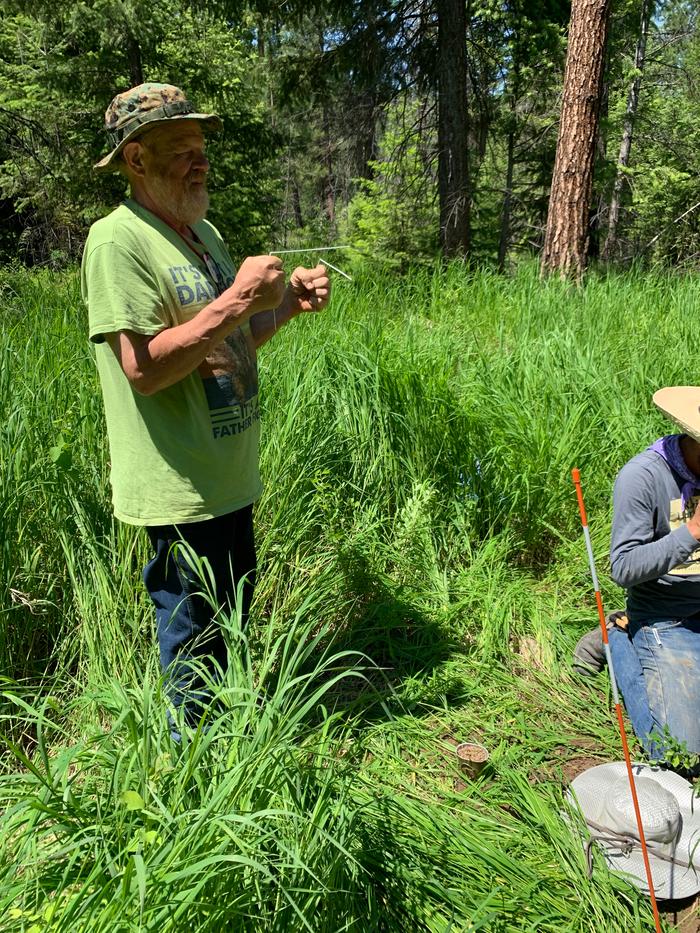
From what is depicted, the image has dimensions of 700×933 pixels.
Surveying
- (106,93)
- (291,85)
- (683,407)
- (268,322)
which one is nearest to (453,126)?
(291,85)

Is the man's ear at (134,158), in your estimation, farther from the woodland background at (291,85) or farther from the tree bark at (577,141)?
the woodland background at (291,85)

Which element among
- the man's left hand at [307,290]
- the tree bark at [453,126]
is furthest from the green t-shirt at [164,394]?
the tree bark at [453,126]

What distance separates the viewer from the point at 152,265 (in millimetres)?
1696

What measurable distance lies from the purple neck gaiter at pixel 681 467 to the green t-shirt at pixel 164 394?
4.88 feet

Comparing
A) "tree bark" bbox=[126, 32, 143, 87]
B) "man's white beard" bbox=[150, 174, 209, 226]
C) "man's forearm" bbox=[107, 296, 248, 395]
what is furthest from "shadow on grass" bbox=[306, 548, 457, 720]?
"tree bark" bbox=[126, 32, 143, 87]

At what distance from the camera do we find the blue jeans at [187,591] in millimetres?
1925

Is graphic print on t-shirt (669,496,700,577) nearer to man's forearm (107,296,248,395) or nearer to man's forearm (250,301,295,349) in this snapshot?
man's forearm (250,301,295,349)

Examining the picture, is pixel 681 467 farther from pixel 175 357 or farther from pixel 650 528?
pixel 175 357

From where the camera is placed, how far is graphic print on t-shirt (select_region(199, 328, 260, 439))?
1.86 metres

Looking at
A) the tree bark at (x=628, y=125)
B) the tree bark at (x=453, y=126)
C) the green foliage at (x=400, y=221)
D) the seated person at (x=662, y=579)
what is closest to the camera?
the seated person at (x=662, y=579)

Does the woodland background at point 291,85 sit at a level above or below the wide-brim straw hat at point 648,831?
above

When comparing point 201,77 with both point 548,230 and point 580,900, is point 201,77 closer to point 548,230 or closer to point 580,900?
point 548,230

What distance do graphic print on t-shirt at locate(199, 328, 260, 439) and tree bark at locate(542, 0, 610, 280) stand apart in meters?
4.55

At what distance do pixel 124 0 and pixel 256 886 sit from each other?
335 inches
